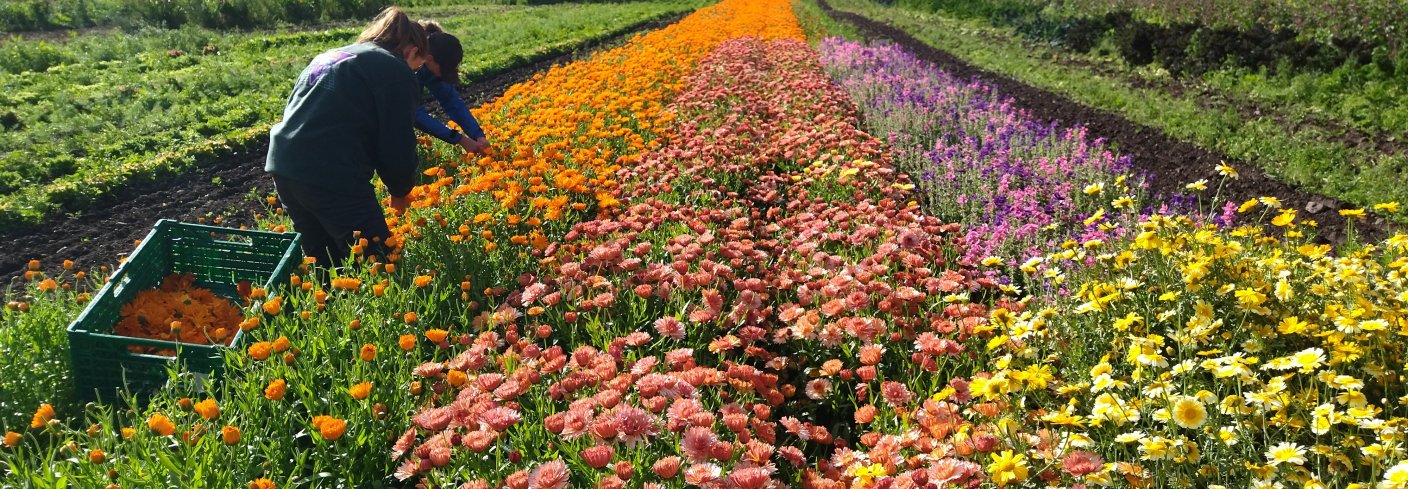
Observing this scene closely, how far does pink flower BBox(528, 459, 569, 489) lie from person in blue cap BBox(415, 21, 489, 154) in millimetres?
2529

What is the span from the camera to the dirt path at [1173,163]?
4.92 meters

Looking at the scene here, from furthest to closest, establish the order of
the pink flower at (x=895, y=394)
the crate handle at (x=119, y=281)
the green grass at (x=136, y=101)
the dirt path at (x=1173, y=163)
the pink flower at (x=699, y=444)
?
the green grass at (x=136, y=101), the dirt path at (x=1173, y=163), the crate handle at (x=119, y=281), the pink flower at (x=895, y=394), the pink flower at (x=699, y=444)

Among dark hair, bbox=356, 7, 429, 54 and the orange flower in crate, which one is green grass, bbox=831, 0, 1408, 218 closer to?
dark hair, bbox=356, 7, 429, 54

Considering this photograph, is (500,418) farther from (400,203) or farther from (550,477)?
(400,203)

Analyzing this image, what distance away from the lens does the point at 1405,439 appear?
1.72 m

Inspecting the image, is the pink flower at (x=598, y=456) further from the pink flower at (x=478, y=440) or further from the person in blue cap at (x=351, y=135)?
the person in blue cap at (x=351, y=135)

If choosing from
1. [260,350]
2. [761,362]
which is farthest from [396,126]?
[761,362]

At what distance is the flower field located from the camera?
1.83 meters

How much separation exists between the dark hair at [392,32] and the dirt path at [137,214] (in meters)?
2.30

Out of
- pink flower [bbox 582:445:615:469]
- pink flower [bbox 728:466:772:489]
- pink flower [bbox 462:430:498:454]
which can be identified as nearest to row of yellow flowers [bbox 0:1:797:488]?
pink flower [bbox 462:430:498:454]

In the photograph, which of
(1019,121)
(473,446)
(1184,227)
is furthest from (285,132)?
(1019,121)

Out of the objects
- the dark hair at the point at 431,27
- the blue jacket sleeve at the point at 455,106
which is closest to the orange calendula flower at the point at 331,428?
the blue jacket sleeve at the point at 455,106

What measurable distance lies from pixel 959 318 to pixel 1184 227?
1.08m

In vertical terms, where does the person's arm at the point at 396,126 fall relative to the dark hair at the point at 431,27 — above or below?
below
